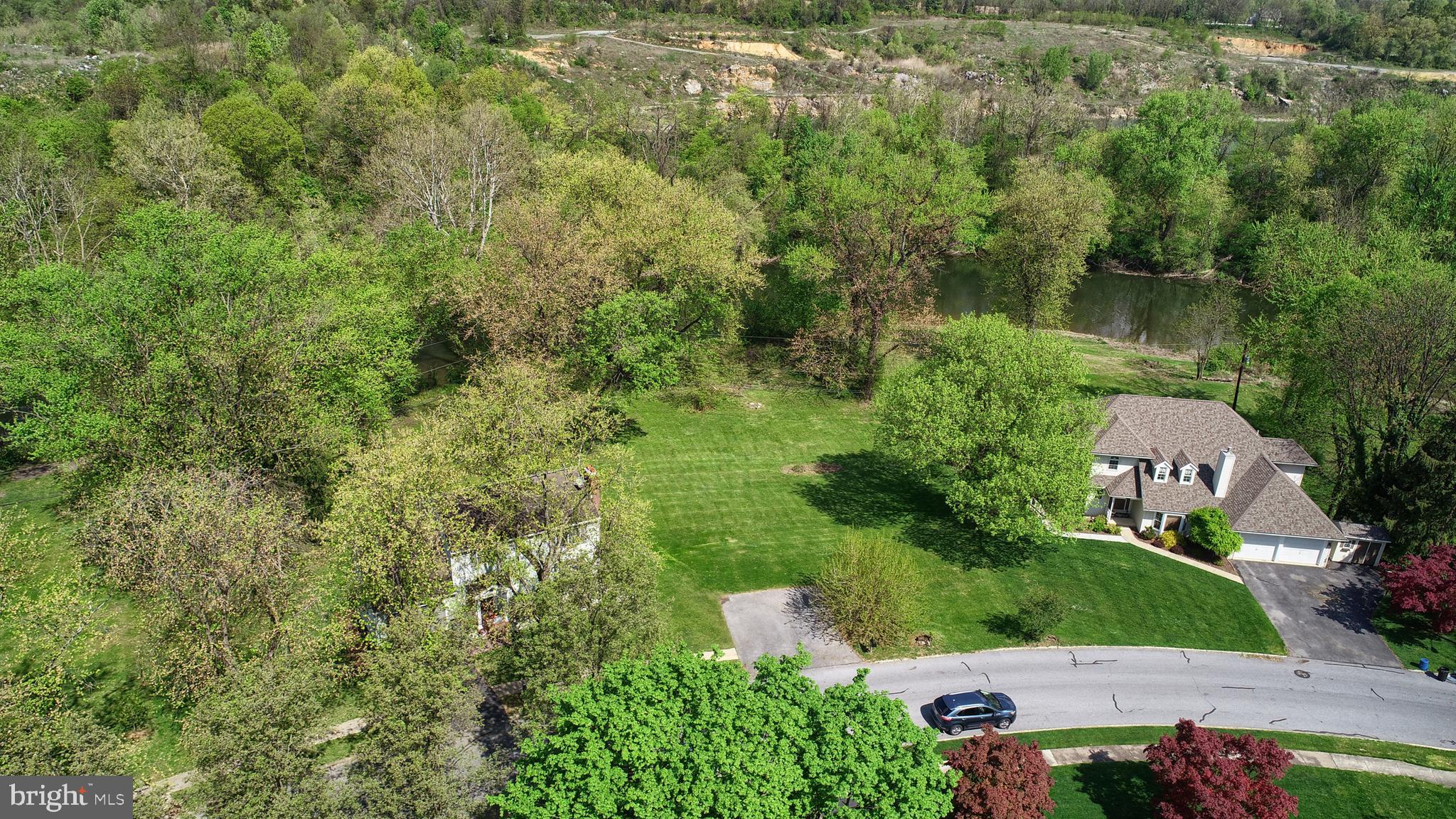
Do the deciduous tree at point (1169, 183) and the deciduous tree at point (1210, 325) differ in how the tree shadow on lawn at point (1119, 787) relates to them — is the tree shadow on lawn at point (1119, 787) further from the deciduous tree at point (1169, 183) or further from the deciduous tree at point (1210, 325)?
the deciduous tree at point (1169, 183)

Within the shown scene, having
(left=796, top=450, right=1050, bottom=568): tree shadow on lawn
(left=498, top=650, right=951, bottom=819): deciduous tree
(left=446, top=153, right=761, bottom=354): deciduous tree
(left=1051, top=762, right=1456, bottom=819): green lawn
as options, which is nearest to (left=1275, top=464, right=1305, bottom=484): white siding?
(left=796, top=450, right=1050, bottom=568): tree shadow on lawn

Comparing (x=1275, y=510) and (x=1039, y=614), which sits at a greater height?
(x=1275, y=510)

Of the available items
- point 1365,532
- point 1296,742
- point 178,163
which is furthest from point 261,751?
point 178,163

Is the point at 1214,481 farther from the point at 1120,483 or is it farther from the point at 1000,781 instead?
the point at 1000,781

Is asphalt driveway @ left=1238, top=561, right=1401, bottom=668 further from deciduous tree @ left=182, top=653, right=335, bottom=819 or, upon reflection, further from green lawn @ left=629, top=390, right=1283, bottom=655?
deciduous tree @ left=182, top=653, right=335, bottom=819

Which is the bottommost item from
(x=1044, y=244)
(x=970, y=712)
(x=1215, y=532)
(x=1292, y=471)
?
(x=970, y=712)

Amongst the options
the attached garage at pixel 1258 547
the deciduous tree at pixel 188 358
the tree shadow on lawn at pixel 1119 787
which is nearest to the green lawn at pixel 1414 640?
the attached garage at pixel 1258 547
